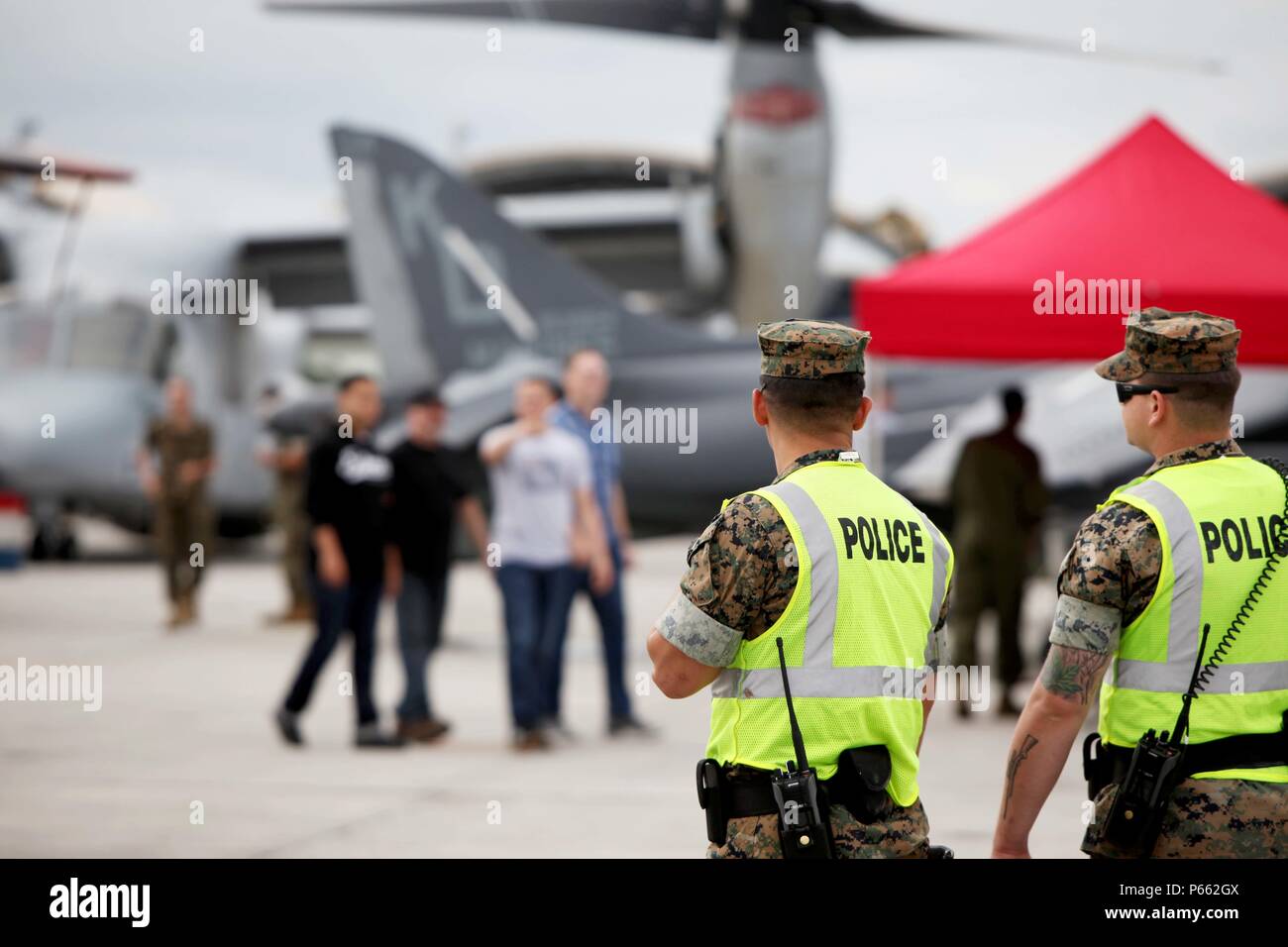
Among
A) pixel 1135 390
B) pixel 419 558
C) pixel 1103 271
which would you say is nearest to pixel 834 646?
pixel 1135 390

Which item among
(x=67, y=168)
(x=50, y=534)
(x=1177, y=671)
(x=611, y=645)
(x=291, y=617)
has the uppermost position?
(x=67, y=168)

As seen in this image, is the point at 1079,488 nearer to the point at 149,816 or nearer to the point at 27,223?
the point at 149,816

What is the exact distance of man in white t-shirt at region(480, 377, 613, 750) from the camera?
700 centimetres

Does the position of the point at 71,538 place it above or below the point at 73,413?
below

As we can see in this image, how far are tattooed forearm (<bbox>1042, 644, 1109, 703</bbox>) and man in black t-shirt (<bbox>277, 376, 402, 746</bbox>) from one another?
4987 mm

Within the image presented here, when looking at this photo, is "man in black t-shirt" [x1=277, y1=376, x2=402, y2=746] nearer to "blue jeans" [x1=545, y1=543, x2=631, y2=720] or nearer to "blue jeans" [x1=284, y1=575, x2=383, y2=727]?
"blue jeans" [x1=284, y1=575, x2=383, y2=727]

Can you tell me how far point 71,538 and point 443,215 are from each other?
7.41m

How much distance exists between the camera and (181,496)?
38.0 ft

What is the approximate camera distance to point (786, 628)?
237 centimetres

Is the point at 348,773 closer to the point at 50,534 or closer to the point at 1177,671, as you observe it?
Result: the point at 1177,671

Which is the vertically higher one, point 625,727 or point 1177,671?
point 1177,671

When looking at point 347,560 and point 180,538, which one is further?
point 180,538

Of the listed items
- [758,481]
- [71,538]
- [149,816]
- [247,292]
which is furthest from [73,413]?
[149,816]

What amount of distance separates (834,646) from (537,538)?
476 centimetres
